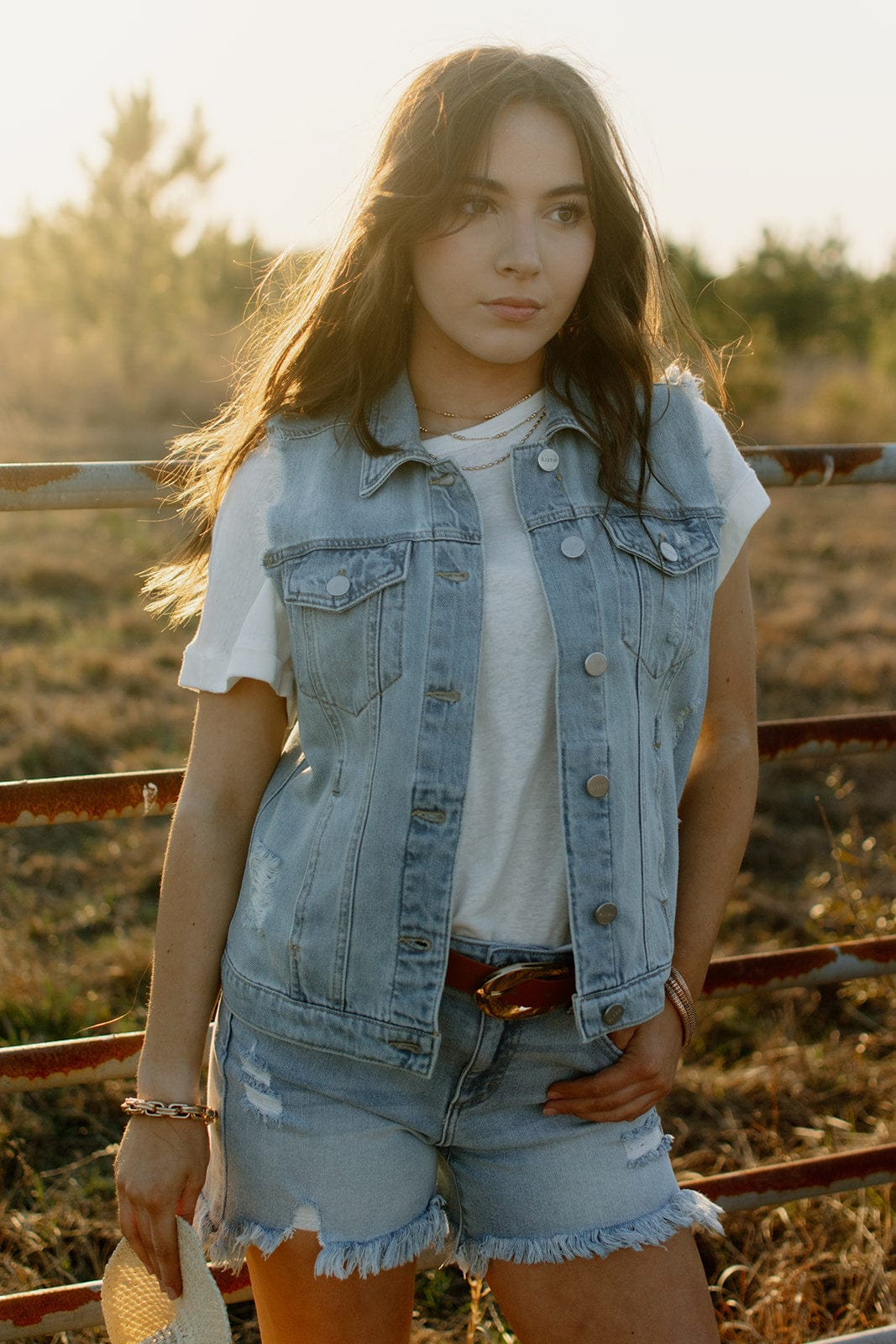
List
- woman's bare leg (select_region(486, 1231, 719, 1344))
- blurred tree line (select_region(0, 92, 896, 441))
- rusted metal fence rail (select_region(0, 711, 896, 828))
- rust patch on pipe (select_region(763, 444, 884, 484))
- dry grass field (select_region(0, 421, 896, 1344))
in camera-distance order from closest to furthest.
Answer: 1. woman's bare leg (select_region(486, 1231, 719, 1344))
2. rusted metal fence rail (select_region(0, 711, 896, 828))
3. rust patch on pipe (select_region(763, 444, 884, 484))
4. dry grass field (select_region(0, 421, 896, 1344))
5. blurred tree line (select_region(0, 92, 896, 441))

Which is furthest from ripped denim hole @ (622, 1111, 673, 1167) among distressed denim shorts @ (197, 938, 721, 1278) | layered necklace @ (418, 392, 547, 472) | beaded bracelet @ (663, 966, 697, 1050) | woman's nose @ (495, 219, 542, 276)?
woman's nose @ (495, 219, 542, 276)

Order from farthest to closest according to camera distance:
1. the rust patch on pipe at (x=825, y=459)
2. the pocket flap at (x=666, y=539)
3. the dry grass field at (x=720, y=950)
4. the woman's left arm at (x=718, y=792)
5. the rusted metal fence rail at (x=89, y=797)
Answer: the dry grass field at (x=720, y=950) → the rust patch on pipe at (x=825, y=459) → the rusted metal fence rail at (x=89, y=797) → the woman's left arm at (x=718, y=792) → the pocket flap at (x=666, y=539)

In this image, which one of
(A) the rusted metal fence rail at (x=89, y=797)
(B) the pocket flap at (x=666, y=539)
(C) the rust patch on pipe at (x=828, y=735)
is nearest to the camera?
(B) the pocket flap at (x=666, y=539)

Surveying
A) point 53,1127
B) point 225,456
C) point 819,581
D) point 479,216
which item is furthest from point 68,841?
point 819,581

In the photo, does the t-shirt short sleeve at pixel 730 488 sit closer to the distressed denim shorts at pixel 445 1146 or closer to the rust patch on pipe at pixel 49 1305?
the distressed denim shorts at pixel 445 1146

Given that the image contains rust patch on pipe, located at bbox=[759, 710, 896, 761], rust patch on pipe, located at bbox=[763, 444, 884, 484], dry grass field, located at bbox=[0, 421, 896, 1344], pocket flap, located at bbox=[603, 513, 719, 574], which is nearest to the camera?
pocket flap, located at bbox=[603, 513, 719, 574]

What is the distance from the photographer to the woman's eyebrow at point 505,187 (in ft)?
4.98

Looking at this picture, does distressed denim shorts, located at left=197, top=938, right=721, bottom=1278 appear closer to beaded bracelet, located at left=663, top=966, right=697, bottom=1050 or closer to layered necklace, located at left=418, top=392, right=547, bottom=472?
beaded bracelet, located at left=663, top=966, right=697, bottom=1050

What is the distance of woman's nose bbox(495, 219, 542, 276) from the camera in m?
1.51

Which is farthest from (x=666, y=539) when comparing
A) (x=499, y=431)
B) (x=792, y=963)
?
(x=792, y=963)

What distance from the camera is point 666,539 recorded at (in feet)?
5.18

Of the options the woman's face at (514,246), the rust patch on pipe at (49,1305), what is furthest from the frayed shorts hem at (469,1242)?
the woman's face at (514,246)

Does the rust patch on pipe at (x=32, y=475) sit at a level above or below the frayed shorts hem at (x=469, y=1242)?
above

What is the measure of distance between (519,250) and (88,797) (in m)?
1.03
